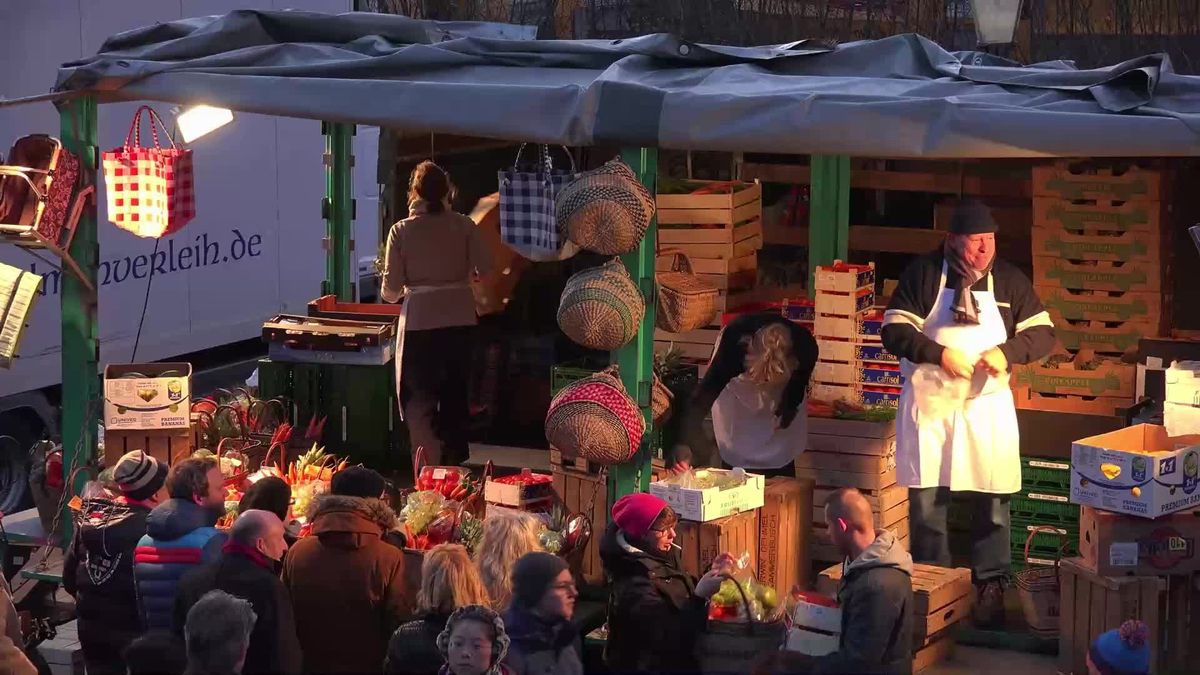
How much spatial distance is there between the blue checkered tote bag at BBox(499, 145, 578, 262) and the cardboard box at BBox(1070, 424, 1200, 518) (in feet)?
8.25

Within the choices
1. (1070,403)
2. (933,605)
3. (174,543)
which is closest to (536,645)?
(174,543)

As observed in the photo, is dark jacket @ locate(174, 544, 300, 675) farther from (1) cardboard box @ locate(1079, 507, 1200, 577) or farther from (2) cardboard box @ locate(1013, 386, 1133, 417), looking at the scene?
(2) cardboard box @ locate(1013, 386, 1133, 417)

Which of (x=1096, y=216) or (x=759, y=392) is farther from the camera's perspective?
(x=1096, y=216)

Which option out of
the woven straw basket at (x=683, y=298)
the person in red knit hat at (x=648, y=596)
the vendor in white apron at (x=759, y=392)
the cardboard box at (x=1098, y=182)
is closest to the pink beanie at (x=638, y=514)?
the person in red knit hat at (x=648, y=596)

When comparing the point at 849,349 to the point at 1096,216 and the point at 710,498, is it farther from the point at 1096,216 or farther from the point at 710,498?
the point at 710,498

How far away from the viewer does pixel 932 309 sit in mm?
8508

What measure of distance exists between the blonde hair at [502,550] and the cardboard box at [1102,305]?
3879mm

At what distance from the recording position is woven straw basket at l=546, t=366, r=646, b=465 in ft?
26.7

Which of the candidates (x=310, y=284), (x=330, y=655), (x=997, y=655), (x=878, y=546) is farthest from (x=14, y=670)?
(x=310, y=284)

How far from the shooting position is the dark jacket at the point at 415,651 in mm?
6414

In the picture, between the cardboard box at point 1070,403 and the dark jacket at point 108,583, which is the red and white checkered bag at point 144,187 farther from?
the cardboard box at point 1070,403

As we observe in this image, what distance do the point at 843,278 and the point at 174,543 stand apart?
4.14 meters

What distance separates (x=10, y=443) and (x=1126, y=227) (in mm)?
7544

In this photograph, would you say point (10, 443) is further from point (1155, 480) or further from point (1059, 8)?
point (1059, 8)
